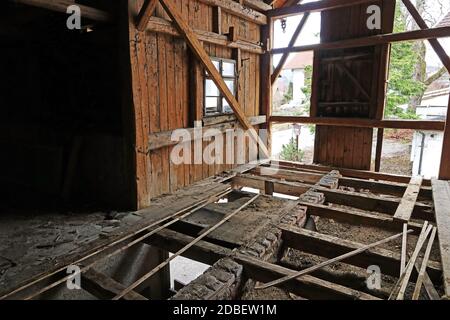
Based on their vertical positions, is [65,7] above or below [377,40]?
below

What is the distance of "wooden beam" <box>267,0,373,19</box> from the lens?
543 cm

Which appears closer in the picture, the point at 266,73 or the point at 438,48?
the point at 438,48

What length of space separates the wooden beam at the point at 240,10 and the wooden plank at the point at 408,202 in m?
4.07

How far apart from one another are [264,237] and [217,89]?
10.6ft

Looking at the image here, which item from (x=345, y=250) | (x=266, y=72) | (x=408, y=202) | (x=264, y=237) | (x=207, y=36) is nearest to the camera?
(x=345, y=250)

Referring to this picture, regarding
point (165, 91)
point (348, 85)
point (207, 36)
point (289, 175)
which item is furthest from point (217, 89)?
point (348, 85)

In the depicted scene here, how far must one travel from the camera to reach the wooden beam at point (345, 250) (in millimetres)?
2344

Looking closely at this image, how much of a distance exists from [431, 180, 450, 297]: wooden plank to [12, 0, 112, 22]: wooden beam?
155 inches

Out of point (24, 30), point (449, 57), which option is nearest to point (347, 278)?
point (449, 57)

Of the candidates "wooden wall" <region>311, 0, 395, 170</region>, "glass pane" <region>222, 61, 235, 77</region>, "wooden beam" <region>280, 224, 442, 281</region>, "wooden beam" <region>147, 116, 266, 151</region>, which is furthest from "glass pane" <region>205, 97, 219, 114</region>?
"wooden beam" <region>280, 224, 442, 281</region>

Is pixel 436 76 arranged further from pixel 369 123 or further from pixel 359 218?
pixel 359 218

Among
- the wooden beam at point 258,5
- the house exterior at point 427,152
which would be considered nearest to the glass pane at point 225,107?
the wooden beam at point 258,5

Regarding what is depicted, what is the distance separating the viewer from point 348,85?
5.86 metres

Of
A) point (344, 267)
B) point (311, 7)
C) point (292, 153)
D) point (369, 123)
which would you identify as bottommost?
point (344, 267)
